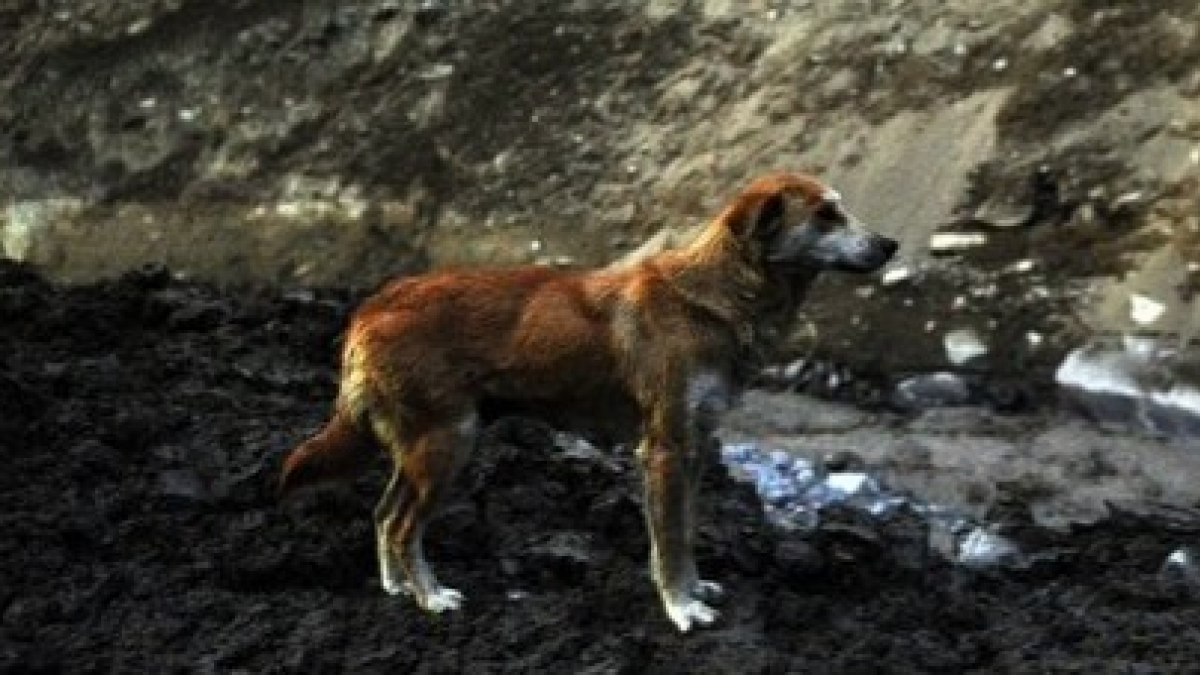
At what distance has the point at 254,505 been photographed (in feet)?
23.3

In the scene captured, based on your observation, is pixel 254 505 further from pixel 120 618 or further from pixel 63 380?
pixel 63 380

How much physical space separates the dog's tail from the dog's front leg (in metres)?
0.80

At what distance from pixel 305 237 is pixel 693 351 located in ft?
20.7

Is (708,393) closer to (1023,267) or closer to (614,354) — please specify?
(614,354)

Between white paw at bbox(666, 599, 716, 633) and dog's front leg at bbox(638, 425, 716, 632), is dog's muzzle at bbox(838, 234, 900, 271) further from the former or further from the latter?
white paw at bbox(666, 599, 716, 633)

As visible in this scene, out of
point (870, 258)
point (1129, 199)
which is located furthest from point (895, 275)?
point (870, 258)

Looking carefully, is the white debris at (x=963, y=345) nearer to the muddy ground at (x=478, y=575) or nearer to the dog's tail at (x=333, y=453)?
the muddy ground at (x=478, y=575)

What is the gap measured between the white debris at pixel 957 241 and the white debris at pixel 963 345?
0.48 meters

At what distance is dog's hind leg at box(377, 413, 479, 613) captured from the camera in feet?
19.3

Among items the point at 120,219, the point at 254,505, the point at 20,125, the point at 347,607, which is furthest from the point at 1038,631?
the point at 20,125

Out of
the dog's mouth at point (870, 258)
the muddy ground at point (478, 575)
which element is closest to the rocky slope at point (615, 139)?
the muddy ground at point (478, 575)

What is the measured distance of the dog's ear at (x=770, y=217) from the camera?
5973 millimetres

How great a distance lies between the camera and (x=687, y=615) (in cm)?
598

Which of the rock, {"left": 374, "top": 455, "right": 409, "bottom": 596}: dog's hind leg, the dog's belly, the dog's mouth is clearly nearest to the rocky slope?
the rock
